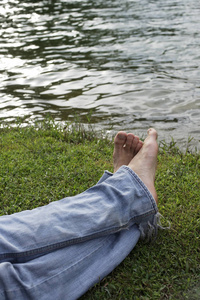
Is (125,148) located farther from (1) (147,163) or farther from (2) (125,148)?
(1) (147,163)

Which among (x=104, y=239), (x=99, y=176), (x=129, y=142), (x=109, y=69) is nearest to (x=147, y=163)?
(x=129, y=142)

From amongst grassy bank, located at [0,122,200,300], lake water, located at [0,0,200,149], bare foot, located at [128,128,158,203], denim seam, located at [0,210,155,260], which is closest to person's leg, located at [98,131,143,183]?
bare foot, located at [128,128,158,203]

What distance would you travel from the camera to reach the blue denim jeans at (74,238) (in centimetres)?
211

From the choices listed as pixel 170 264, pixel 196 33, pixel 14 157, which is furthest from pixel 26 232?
pixel 196 33

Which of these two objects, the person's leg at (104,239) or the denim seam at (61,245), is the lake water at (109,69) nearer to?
the person's leg at (104,239)

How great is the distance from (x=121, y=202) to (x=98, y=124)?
339 cm

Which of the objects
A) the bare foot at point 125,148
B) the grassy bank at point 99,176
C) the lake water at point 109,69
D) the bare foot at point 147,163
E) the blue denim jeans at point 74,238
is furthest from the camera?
the lake water at point 109,69

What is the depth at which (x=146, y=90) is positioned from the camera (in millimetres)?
7059

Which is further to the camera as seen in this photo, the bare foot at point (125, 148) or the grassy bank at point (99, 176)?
the bare foot at point (125, 148)

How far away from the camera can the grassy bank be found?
243 cm

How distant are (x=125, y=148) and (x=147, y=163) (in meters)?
0.46

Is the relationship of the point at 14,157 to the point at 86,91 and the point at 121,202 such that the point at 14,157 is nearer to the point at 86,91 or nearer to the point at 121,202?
the point at 121,202

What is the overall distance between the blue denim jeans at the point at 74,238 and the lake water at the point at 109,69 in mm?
2706

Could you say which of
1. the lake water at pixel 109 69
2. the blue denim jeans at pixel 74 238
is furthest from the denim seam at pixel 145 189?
the lake water at pixel 109 69
